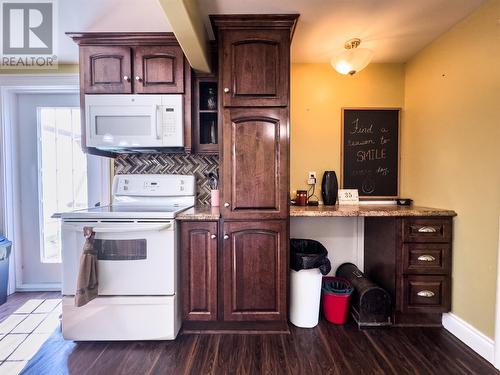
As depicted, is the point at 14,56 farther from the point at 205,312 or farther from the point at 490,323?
the point at 490,323

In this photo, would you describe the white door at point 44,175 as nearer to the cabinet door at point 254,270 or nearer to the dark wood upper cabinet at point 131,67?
the dark wood upper cabinet at point 131,67

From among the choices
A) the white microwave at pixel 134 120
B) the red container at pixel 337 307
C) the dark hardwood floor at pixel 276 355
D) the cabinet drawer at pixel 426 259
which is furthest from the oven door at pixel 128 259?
the cabinet drawer at pixel 426 259

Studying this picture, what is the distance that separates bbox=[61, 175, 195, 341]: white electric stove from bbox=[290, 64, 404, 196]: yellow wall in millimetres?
1419

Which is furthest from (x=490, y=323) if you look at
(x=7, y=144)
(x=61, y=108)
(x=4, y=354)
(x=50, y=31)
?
(x=7, y=144)

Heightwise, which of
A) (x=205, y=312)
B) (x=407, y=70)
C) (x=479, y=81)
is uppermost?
(x=407, y=70)

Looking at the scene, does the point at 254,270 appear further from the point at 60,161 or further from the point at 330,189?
the point at 60,161

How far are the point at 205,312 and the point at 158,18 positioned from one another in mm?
2241

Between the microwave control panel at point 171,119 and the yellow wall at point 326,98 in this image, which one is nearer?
the microwave control panel at point 171,119

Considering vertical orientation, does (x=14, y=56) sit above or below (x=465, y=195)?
above

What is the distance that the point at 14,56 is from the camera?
2266 millimetres

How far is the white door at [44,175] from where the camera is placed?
2.52 metres

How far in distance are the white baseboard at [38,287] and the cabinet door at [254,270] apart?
2.05m

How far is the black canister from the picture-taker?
233 centimetres

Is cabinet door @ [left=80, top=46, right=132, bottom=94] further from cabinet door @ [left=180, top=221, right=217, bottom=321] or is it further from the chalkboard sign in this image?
the chalkboard sign
